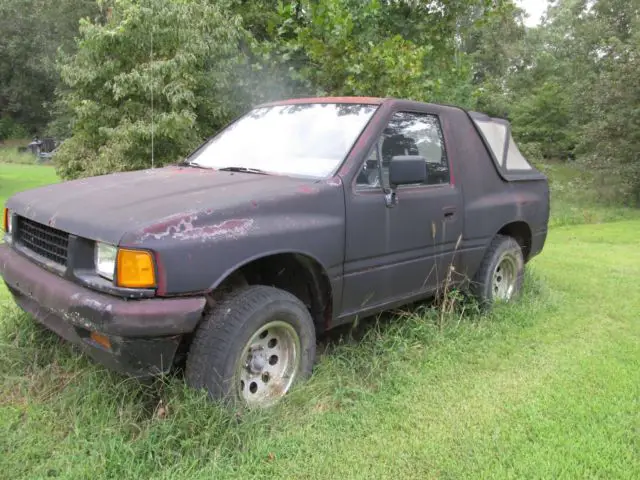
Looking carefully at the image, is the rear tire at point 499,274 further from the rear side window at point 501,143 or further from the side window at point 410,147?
the side window at point 410,147

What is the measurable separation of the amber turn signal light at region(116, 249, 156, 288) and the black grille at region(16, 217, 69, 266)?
48 centimetres

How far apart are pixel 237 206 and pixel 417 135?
1.74 metres

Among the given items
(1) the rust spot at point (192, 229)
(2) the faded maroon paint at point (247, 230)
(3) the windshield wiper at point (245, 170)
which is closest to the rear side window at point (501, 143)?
(2) the faded maroon paint at point (247, 230)

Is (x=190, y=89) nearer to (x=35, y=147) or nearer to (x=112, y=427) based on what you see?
(x=112, y=427)

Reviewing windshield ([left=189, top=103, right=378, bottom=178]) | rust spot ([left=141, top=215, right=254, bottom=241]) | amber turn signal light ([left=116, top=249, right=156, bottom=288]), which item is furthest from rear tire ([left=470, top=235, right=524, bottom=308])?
amber turn signal light ([left=116, top=249, right=156, bottom=288])

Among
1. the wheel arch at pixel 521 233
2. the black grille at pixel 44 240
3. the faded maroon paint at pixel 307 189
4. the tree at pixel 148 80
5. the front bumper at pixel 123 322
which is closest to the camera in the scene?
the front bumper at pixel 123 322

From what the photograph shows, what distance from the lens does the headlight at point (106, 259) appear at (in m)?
2.71

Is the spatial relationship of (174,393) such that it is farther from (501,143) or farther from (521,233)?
(521,233)

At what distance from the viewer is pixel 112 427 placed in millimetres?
2854

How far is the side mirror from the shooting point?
11.6 ft

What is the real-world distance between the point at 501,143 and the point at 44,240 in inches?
147

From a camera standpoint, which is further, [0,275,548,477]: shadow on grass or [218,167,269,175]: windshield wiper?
[218,167,269,175]: windshield wiper

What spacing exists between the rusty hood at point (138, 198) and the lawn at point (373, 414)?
86 centimetres

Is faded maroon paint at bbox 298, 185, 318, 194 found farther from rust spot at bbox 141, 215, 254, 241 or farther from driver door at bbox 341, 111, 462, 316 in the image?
rust spot at bbox 141, 215, 254, 241
